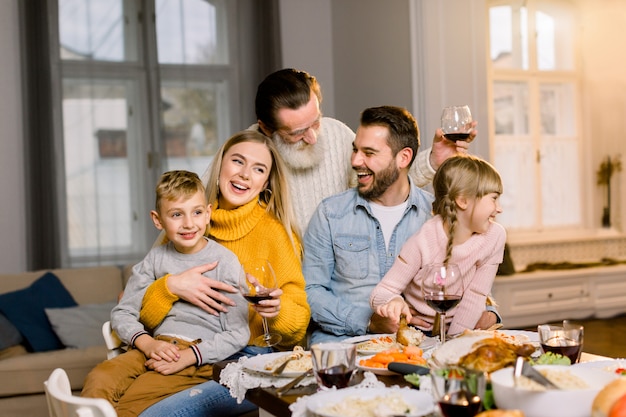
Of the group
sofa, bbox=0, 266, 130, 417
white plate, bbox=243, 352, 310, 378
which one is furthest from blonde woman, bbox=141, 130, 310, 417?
sofa, bbox=0, 266, 130, 417

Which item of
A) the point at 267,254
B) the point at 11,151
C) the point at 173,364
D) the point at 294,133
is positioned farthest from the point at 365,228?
the point at 11,151

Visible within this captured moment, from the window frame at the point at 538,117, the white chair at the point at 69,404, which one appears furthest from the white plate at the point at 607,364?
the window frame at the point at 538,117

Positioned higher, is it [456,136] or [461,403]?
[456,136]

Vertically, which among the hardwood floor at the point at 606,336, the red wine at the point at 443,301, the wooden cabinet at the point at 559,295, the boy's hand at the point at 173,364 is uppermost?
the red wine at the point at 443,301

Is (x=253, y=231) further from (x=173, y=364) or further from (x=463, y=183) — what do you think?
(x=463, y=183)

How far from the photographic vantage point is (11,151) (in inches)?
238

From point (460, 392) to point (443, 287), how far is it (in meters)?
0.57

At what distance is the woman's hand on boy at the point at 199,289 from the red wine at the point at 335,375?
0.87m

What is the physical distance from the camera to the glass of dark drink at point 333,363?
4.79ft

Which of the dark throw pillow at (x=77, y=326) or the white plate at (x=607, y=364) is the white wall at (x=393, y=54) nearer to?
the dark throw pillow at (x=77, y=326)

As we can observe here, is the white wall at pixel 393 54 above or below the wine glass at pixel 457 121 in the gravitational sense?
above

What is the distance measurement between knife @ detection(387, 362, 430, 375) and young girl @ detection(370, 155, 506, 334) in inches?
23.4

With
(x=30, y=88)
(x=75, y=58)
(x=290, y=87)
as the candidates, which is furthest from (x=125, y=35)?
(x=290, y=87)

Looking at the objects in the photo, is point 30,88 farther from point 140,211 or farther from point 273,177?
point 273,177
